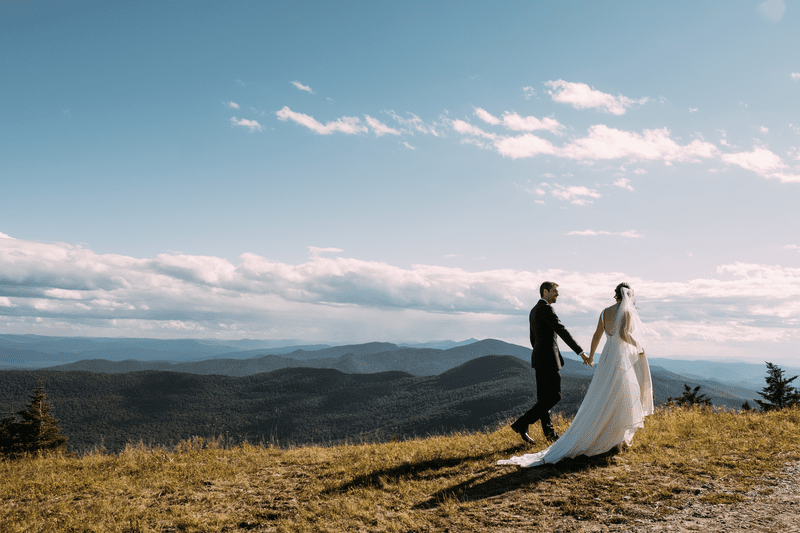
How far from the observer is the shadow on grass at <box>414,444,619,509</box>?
5439mm

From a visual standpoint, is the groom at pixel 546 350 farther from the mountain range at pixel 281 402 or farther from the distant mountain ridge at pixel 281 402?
the distant mountain ridge at pixel 281 402

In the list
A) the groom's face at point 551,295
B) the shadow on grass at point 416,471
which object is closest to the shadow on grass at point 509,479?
the shadow on grass at point 416,471

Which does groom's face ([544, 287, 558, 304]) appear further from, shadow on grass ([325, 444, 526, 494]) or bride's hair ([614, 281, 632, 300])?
shadow on grass ([325, 444, 526, 494])

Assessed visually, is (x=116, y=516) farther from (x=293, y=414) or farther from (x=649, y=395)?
(x=293, y=414)

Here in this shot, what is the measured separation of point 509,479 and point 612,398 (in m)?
2.19

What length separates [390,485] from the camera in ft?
19.7

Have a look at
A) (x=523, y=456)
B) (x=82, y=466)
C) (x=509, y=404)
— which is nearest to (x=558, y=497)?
(x=523, y=456)

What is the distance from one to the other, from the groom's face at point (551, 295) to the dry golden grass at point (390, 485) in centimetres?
261

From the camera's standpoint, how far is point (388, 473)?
662cm

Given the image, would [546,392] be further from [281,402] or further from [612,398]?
[281,402]

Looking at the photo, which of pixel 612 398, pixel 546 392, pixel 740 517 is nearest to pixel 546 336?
pixel 546 392

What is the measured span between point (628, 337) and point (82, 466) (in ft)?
32.9

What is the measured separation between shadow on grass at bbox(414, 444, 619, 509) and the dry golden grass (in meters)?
0.03

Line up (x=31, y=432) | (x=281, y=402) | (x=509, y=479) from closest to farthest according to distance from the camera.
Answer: (x=509, y=479), (x=31, y=432), (x=281, y=402)
